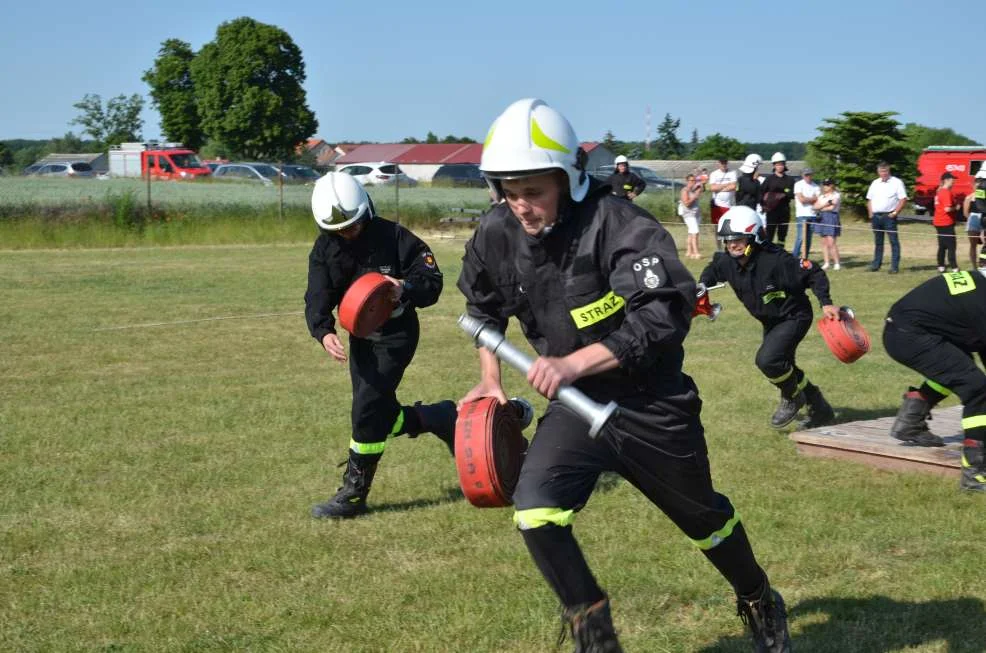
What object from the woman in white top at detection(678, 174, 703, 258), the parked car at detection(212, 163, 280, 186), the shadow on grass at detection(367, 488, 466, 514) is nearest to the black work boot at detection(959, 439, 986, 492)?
the shadow on grass at detection(367, 488, 466, 514)

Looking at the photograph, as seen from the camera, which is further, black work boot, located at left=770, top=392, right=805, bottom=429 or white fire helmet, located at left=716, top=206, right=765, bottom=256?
black work boot, located at left=770, top=392, right=805, bottom=429

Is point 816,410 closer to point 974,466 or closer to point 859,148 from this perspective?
point 974,466

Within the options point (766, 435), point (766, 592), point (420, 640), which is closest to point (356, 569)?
point (420, 640)

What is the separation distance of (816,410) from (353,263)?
14.4ft

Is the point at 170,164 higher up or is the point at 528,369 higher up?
the point at 528,369

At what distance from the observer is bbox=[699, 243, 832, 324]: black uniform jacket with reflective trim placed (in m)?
9.02

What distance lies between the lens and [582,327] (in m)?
4.05

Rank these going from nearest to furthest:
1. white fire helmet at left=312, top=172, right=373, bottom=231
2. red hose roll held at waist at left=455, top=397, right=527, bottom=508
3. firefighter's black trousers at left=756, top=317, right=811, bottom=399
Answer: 1. red hose roll held at waist at left=455, top=397, right=527, bottom=508
2. white fire helmet at left=312, top=172, right=373, bottom=231
3. firefighter's black trousers at left=756, top=317, right=811, bottom=399

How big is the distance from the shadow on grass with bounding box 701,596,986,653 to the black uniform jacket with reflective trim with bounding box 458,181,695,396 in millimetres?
1459

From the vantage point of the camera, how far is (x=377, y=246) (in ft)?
22.6

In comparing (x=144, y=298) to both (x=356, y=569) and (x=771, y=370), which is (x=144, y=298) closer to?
(x=771, y=370)

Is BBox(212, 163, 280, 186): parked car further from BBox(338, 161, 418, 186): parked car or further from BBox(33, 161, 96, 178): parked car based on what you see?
BBox(33, 161, 96, 178): parked car

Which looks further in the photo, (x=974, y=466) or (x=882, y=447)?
(x=882, y=447)

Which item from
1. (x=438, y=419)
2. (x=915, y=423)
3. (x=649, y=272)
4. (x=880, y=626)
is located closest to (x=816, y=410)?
(x=915, y=423)
